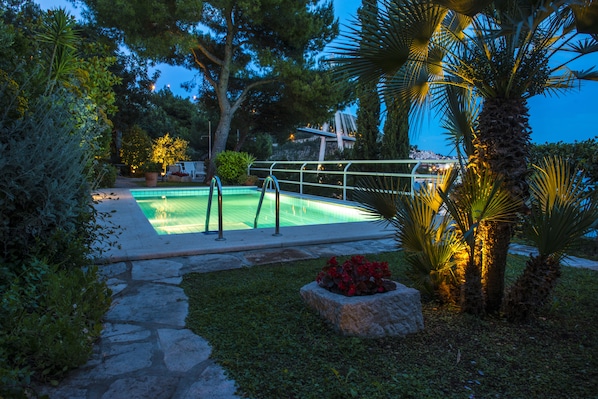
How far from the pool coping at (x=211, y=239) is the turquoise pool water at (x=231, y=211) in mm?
819

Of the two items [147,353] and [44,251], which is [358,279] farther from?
[44,251]

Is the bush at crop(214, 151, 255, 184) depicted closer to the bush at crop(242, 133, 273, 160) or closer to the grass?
the bush at crop(242, 133, 273, 160)

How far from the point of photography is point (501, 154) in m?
2.33

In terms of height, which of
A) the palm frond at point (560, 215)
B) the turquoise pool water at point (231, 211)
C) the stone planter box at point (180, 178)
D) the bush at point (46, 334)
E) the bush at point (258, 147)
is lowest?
the turquoise pool water at point (231, 211)

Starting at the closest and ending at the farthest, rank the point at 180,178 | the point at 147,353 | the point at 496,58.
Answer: the point at 147,353 → the point at 496,58 → the point at 180,178

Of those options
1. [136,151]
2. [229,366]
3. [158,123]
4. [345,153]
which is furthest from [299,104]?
[229,366]

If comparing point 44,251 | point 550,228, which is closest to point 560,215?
point 550,228

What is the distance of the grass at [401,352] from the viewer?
170 centimetres

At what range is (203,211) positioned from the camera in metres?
9.12

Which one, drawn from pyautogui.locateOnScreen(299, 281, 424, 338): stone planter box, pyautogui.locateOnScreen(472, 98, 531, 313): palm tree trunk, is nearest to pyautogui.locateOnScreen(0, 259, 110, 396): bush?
pyautogui.locateOnScreen(299, 281, 424, 338): stone planter box

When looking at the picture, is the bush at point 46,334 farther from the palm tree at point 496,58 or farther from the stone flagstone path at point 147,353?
the palm tree at point 496,58

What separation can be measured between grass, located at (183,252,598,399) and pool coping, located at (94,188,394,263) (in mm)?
1325

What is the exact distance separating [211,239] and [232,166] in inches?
399

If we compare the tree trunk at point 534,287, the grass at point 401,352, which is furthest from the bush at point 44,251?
the tree trunk at point 534,287
